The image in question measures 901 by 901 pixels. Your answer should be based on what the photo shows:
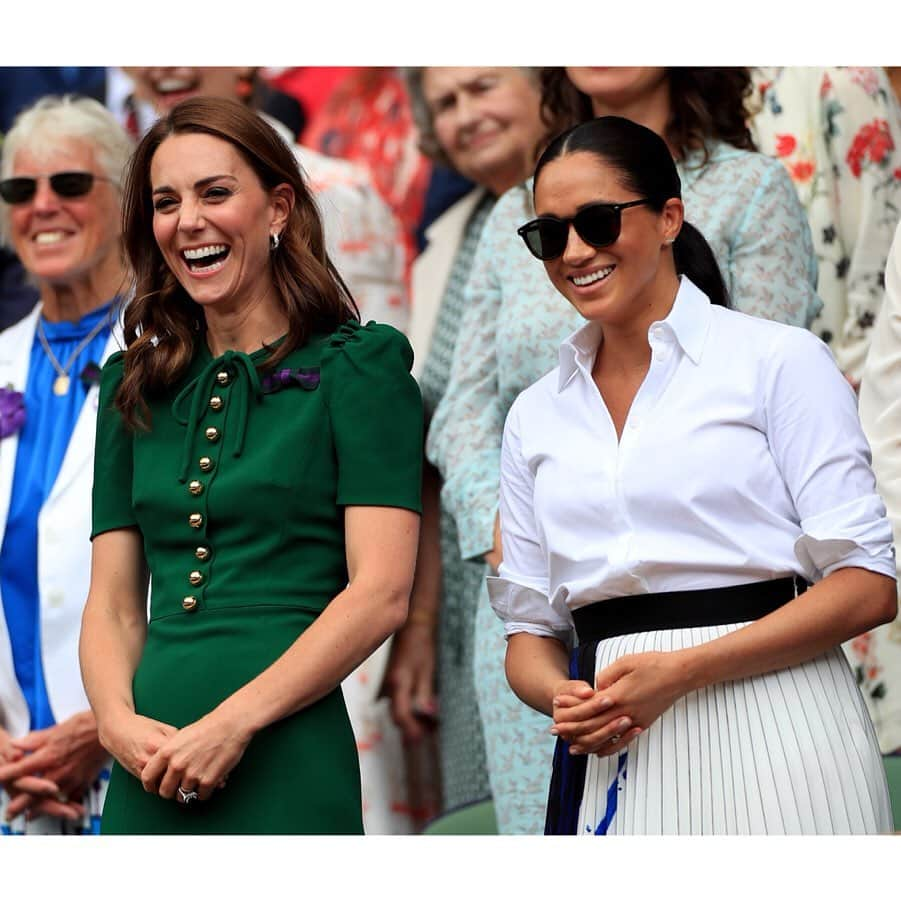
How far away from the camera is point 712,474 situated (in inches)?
116

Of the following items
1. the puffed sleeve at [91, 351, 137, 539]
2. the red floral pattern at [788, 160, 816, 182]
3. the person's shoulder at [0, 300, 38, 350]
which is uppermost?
the red floral pattern at [788, 160, 816, 182]

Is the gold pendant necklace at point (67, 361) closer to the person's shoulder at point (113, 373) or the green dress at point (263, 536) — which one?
the person's shoulder at point (113, 373)

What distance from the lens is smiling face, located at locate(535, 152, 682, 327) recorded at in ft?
10.1

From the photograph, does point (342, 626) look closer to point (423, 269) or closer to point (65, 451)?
point (65, 451)

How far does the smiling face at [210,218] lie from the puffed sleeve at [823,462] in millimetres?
929

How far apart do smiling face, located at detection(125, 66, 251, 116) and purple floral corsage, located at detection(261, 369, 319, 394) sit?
2.25 meters

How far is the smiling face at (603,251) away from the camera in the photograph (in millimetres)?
3070

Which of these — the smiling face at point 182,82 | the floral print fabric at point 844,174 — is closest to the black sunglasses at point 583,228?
the floral print fabric at point 844,174

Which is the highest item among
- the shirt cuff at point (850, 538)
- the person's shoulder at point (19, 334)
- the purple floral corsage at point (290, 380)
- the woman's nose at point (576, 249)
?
the person's shoulder at point (19, 334)

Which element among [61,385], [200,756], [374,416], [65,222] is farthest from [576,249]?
[65,222]

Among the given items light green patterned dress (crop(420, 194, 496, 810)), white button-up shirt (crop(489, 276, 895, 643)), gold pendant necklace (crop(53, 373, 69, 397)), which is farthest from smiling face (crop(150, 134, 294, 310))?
light green patterned dress (crop(420, 194, 496, 810))

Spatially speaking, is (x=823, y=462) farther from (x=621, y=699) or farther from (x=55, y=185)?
(x=55, y=185)

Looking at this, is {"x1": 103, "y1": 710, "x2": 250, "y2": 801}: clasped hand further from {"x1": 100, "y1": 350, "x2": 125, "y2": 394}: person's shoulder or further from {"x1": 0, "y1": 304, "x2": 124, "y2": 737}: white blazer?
{"x1": 0, "y1": 304, "x2": 124, "y2": 737}: white blazer

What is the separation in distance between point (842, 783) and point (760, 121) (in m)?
2.16
